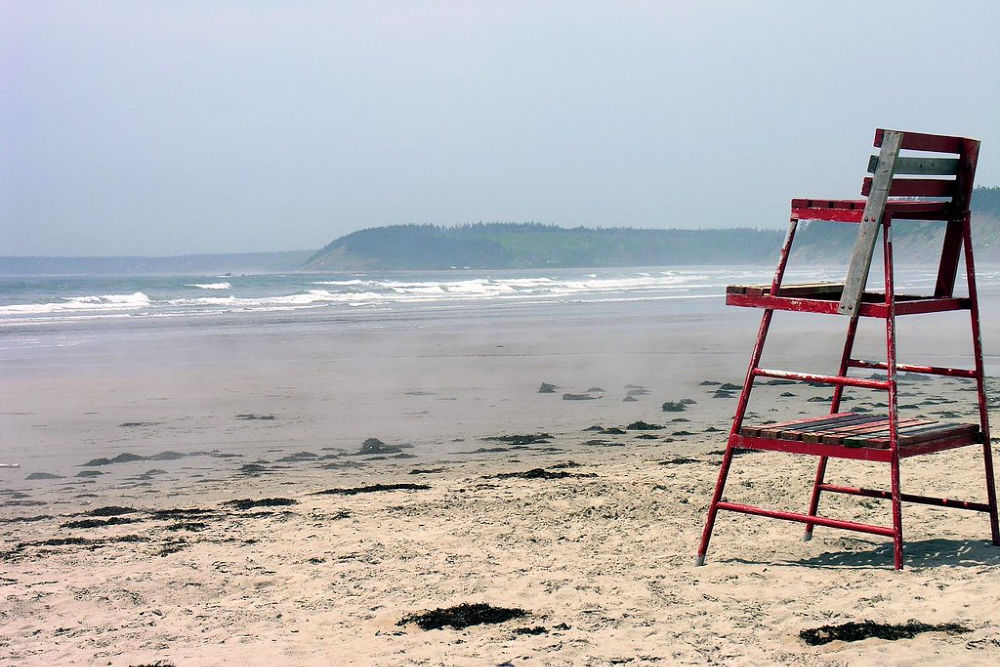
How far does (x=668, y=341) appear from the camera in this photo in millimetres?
18156

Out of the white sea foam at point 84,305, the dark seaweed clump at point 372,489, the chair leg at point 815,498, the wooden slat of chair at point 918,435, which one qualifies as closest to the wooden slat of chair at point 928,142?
the wooden slat of chair at point 918,435

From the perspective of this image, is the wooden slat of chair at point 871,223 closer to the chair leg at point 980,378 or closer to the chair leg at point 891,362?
the chair leg at point 891,362

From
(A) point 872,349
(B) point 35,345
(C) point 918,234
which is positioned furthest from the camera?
(C) point 918,234

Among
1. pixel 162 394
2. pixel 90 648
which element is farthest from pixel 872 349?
pixel 90 648

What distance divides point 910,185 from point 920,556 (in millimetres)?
1685

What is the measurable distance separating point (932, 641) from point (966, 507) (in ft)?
5.09

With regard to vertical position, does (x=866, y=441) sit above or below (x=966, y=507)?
above

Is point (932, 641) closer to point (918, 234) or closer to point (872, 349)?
point (872, 349)

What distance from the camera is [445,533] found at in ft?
18.7

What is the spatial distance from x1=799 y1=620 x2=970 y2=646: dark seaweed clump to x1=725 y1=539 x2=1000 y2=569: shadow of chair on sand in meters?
0.91

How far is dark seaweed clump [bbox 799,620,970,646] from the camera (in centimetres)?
383

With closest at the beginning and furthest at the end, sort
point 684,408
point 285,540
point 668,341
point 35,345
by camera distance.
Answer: point 285,540
point 684,408
point 668,341
point 35,345

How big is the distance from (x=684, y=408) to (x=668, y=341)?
24.7ft

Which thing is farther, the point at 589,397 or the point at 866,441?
the point at 589,397
